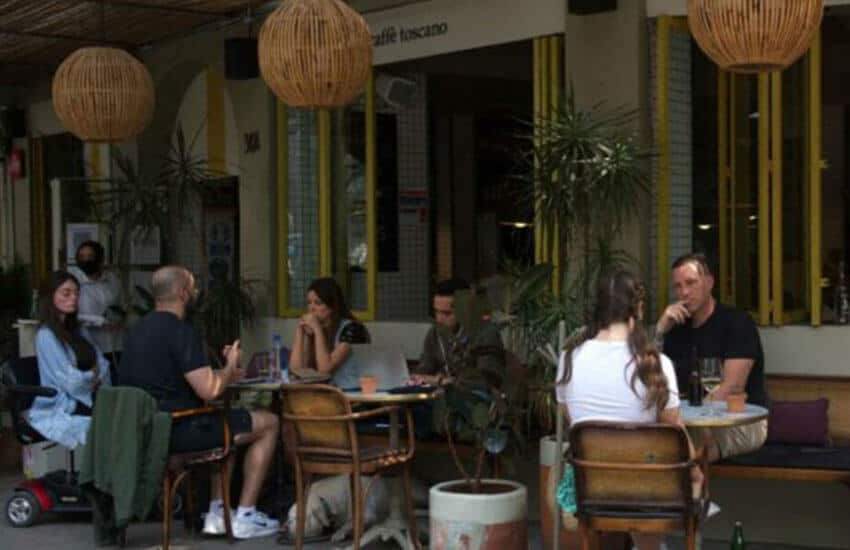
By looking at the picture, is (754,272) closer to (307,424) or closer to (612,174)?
(612,174)

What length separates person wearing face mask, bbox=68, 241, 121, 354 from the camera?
9633mm

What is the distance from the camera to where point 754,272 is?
7.39 m

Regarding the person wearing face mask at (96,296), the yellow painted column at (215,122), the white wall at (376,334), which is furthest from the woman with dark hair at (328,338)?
the yellow painted column at (215,122)

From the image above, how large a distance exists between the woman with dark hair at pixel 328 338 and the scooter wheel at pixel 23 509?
1.71 meters

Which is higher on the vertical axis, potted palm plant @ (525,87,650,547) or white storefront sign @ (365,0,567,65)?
white storefront sign @ (365,0,567,65)

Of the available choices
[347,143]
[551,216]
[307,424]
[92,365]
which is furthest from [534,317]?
[347,143]

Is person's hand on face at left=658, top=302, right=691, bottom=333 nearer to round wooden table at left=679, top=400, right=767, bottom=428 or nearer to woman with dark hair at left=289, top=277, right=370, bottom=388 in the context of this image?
round wooden table at left=679, top=400, right=767, bottom=428

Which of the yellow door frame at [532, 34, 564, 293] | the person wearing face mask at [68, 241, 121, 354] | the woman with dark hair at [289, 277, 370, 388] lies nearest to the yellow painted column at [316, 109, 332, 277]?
the person wearing face mask at [68, 241, 121, 354]

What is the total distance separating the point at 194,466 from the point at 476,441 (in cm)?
153

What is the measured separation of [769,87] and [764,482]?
82.2 inches

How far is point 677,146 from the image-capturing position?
7590 millimetres

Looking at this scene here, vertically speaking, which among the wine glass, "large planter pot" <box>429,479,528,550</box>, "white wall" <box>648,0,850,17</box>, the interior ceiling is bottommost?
"large planter pot" <box>429,479,528,550</box>

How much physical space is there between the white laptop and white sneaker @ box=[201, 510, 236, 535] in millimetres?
1107

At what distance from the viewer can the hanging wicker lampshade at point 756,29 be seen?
5777mm
